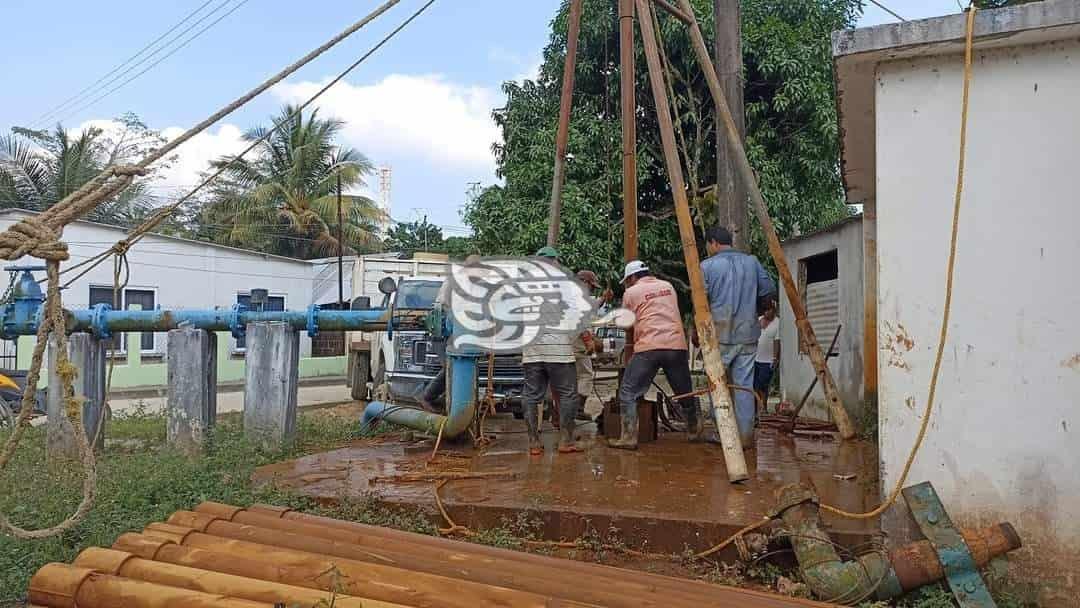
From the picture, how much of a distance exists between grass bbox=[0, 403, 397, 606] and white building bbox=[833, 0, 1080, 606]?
3100 millimetres

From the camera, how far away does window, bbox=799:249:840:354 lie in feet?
31.8

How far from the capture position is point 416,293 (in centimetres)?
1244

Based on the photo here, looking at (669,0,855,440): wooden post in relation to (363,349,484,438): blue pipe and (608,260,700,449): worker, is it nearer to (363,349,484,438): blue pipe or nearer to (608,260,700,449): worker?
(608,260,700,449): worker

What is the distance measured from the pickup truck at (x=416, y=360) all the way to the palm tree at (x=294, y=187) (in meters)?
14.3

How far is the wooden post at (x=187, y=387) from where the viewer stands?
25.7 ft

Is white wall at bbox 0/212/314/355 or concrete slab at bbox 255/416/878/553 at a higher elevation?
white wall at bbox 0/212/314/355

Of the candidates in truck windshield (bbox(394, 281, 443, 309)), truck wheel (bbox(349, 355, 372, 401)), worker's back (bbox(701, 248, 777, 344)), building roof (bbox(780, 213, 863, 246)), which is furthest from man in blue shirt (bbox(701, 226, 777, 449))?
truck wheel (bbox(349, 355, 372, 401))

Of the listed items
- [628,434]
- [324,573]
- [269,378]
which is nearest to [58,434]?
[269,378]

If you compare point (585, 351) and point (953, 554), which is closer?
point (953, 554)

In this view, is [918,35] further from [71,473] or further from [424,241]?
[424,241]

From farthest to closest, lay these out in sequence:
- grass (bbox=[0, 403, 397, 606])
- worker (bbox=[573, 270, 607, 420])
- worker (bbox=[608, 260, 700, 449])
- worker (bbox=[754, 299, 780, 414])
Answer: worker (bbox=[754, 299, 780, 414]) → worker (bbox=[573, 270, 607, 420]) → worker (bbox=[608, 260, 700, 449]) → grass (bbox=[0, 403, 397, 606])

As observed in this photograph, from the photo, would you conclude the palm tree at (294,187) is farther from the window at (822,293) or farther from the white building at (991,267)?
→ the white building at (991,267)

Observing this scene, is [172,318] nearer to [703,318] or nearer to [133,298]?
[703,318]

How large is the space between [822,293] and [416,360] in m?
5.47
